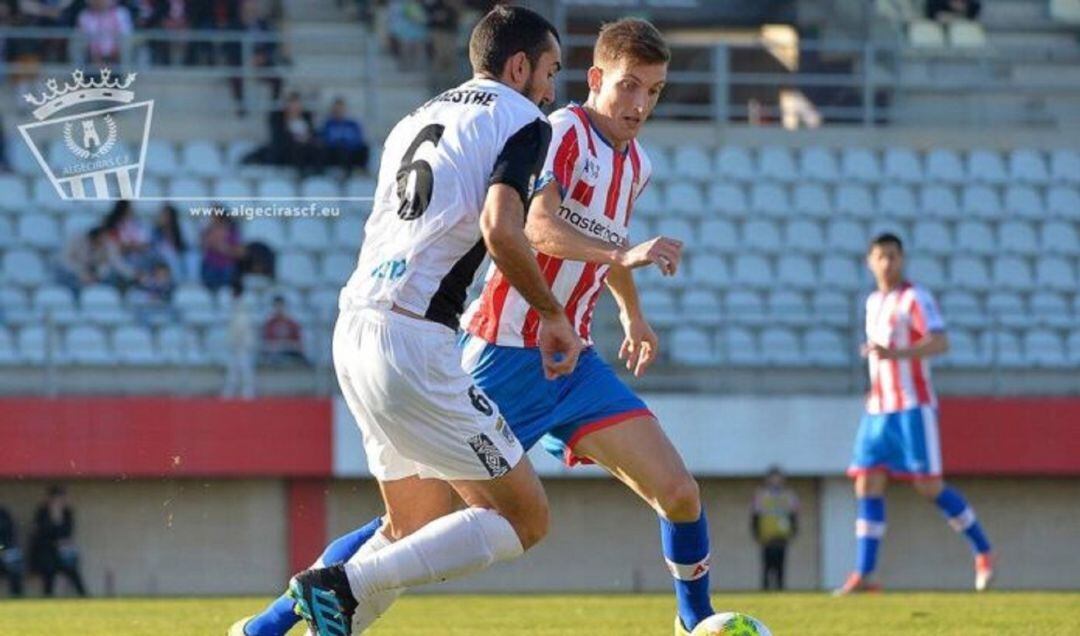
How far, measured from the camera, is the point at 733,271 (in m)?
19.9

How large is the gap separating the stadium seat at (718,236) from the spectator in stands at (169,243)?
4.64 m

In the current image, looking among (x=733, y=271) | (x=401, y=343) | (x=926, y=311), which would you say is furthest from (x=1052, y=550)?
(x=401, y=343)

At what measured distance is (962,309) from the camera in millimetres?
19688

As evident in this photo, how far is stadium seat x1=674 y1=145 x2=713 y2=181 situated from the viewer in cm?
2047

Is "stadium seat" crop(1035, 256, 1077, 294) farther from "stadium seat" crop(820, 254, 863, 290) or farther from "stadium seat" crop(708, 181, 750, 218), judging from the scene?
"stadium seat" crop(708, 181, 750, 218)

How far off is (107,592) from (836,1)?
9.70 m

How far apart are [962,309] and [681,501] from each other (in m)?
12.1

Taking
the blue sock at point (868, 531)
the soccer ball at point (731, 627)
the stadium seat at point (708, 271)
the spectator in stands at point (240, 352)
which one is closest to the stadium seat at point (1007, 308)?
the stadium seat at point (708, 271)

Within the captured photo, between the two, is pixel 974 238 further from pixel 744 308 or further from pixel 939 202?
pixel 744 308

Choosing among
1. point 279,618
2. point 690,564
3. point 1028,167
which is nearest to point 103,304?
point 1028,167

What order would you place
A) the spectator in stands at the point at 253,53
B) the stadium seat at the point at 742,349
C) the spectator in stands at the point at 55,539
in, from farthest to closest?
the spectator in stands at the point at 253,53 < the stadium seat at the point at 742,349 < the spectator in stands at the point at 55,539

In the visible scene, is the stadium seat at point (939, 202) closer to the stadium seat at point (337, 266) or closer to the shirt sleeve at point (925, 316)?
the stadium seat at point (337, 266)

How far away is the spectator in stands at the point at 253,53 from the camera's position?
64.4 ft

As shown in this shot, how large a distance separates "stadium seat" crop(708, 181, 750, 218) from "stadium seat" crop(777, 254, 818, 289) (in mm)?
626
